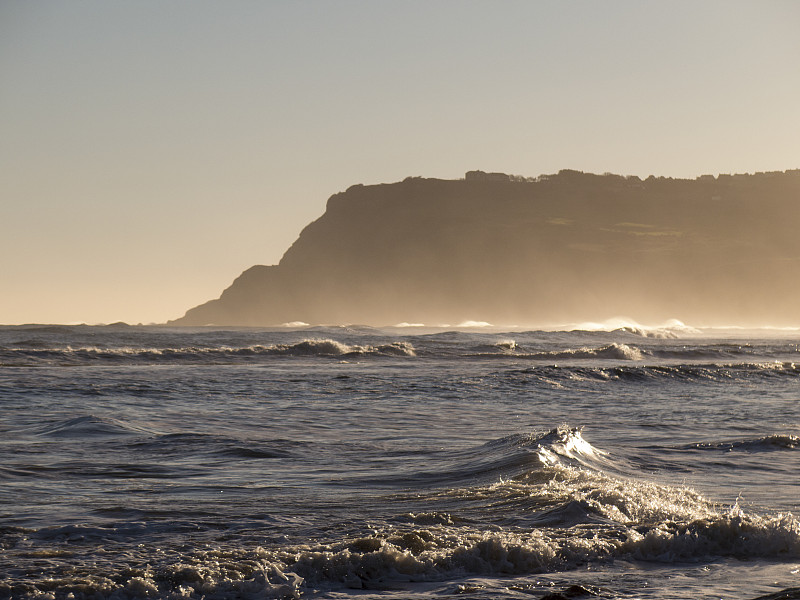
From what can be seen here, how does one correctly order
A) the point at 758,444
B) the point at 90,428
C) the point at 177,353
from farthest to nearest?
the point at 177,353, the point at 90,428, the point at 758,444

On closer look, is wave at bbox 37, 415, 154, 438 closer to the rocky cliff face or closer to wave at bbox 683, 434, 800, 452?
wave at bbox 683, 434, 800, 452

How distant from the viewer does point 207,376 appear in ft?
74.3

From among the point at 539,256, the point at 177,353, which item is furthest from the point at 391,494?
the point at 539,256

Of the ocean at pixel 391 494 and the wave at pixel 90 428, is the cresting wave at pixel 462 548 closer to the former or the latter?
the ocean at pixel 391 494

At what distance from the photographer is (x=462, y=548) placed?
616 centimetres

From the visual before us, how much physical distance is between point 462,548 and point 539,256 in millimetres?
140645

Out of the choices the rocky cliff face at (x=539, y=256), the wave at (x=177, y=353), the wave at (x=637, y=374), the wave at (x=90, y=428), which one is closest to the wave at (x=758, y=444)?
the wave at (x=90, y=428)

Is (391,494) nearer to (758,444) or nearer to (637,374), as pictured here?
(758,444)

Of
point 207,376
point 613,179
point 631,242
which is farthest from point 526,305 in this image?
point 207,376

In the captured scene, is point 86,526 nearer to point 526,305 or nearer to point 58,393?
point 58,393

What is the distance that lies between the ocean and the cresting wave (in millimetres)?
17

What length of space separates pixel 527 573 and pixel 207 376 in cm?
1762

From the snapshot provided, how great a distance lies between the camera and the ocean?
18.6 feet

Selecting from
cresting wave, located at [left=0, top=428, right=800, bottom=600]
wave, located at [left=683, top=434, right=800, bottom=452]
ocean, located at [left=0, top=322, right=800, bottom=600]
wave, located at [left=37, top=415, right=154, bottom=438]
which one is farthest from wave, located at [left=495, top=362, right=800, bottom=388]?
cresting wave, located at [left=0, top=428, right=800, bottom=600]
